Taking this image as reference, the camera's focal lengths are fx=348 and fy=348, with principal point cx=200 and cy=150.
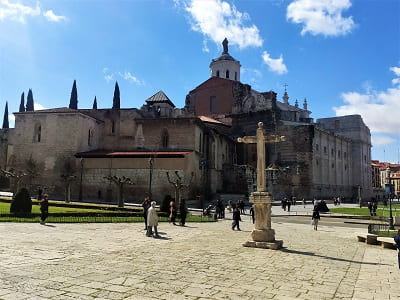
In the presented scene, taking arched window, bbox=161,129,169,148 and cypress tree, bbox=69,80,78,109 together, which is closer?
arched window, bbox=161,129,169,148

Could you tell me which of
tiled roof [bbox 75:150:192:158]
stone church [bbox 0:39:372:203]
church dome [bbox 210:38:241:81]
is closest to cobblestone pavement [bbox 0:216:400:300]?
stone church [bbox 0:39:372:203]

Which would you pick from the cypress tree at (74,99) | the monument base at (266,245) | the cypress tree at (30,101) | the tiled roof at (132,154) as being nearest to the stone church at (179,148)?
the tiled roof at (132,154)

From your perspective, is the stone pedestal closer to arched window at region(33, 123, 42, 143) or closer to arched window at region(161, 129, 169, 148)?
arched window at region(161, 129, 169, 148)

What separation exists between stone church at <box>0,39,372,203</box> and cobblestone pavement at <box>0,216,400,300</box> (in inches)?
868

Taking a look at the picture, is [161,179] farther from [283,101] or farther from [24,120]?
[283,101]

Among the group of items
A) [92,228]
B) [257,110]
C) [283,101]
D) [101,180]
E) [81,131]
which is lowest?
[92,228]

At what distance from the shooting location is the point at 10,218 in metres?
16.3

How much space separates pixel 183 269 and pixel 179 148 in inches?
1239

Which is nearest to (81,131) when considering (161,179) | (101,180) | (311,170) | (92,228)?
(101,180)

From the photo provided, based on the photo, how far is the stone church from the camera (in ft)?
116

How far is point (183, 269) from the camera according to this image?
7.61m

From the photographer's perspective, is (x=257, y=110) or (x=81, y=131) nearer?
(x=81, y=131)

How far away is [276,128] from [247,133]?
4.44m

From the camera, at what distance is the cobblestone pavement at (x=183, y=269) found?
5.90 meters
